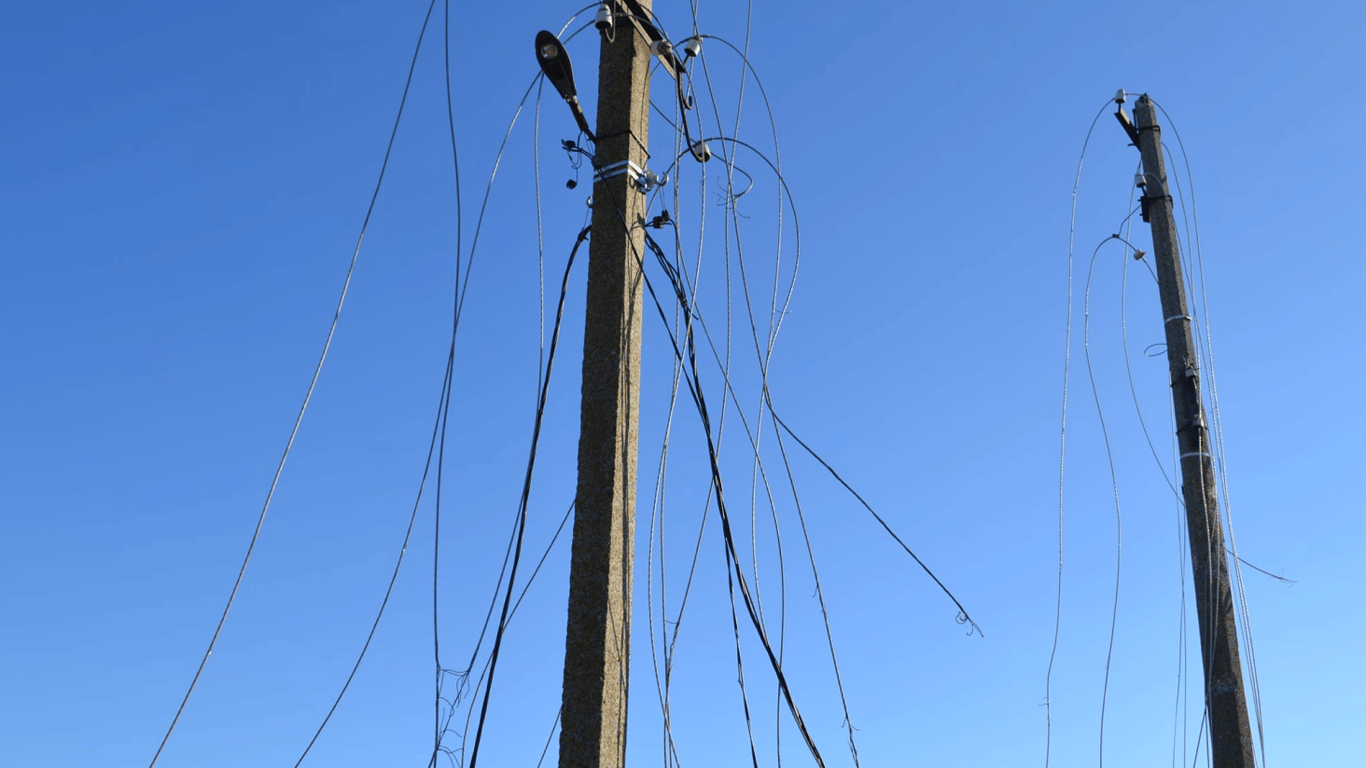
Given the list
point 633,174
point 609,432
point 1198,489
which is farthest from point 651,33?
point 1198,489

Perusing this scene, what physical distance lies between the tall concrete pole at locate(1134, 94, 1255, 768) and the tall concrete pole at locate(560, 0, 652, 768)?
173 inches

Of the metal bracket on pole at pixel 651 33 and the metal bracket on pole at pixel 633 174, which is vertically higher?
the metal bracket on pole at pixel 651 33

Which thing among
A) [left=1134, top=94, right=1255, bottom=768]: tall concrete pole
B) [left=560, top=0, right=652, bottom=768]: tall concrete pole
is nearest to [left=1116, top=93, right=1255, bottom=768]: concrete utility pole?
[left=1134, top=94, right=1255, bottom=768]: tall concrete pole

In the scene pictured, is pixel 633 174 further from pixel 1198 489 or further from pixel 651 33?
pixel 1198 489

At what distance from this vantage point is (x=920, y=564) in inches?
251

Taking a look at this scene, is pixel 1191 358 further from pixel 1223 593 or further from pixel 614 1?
pixel 614 1

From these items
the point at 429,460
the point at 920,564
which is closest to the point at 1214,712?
the point at 920,564

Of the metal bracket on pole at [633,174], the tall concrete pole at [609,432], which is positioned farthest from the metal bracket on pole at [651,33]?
the metal bracket on pole at [633,174]

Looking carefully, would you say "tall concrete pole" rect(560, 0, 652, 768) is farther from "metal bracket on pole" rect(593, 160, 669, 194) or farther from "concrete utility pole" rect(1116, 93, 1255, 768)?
"concrete utility pole" rect(1116, 93, 1255, 768)

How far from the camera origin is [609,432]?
5066 millimetres

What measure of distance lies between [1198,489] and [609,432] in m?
4.77

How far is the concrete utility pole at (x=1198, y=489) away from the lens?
7.24 metres

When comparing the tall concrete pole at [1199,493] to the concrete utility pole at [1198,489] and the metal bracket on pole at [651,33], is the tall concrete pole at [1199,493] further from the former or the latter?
the metal bracket on pole at [651,33]

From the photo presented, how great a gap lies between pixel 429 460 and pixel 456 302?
0.95 meters
